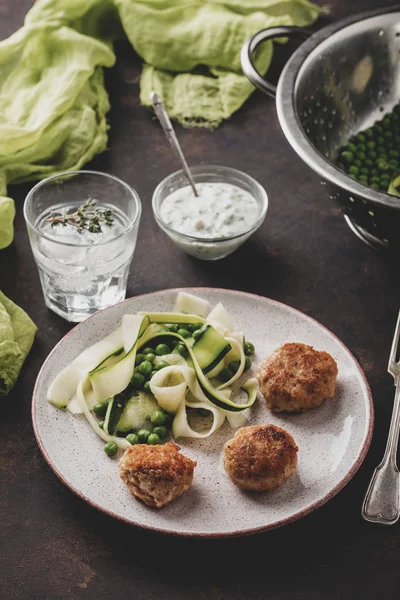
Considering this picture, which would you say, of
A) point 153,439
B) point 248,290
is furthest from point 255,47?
point 153,439

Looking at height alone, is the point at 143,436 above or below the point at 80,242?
below

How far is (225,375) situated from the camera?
304cm

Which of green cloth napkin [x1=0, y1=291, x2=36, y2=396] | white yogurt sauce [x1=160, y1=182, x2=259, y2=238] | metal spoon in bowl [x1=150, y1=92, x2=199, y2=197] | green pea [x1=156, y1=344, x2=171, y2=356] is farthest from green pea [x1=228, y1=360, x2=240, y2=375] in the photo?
metal spoon in bowl [x1=150, y1=92, x2=199, y2=197]

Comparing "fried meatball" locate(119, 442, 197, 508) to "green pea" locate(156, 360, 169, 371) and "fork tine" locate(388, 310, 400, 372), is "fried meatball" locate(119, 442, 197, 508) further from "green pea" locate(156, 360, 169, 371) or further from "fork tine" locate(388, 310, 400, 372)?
"fork tine" locate(388, 310, 400, 372)

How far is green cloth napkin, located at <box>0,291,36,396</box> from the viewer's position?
2.99 m

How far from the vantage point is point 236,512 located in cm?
252

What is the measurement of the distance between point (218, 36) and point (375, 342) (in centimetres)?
217

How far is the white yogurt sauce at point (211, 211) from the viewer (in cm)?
356

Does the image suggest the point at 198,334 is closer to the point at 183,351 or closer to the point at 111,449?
the point at 183,351

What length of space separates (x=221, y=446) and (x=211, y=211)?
1.27 m

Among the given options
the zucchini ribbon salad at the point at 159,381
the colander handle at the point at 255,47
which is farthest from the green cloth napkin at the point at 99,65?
the zucchini ribbon salad at the point at 159,381

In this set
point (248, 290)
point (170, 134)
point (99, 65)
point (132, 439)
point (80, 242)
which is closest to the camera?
point (132, 439)

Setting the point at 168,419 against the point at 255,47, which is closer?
the point at 168,419

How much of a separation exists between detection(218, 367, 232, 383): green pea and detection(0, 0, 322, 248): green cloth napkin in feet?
4.80
